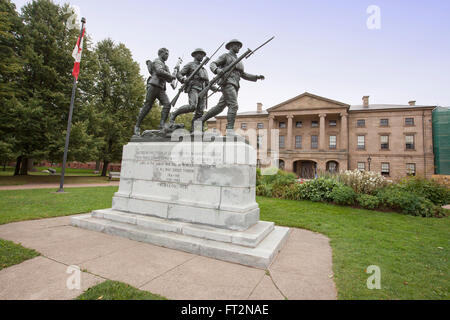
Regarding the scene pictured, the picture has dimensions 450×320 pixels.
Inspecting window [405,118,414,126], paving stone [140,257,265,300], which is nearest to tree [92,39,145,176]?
paving stone [140,257,265,300]

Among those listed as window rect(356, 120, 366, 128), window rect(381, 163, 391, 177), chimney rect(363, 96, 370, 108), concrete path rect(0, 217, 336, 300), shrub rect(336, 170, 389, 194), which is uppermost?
chimney rect(363, 96, 370, 108)

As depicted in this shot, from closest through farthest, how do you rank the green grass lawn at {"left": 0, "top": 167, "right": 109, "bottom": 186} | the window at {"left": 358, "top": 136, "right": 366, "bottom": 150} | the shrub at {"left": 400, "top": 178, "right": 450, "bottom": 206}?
the shrub at {"left": 400, "top": 178, "right": 450, "bottom": 206} < the green grass lawn at {"left": 0, "top": 167, "right": 109, "bottom": 186} < the window at {"left": 358, "top": 136, "right": 366, "bottom": 150}

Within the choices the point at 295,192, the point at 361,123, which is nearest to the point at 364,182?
the point at 295,192

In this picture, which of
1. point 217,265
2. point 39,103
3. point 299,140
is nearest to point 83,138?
point 39,103

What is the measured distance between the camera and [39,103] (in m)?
17.2

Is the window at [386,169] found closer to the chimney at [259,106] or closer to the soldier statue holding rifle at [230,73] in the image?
the chimney at [259,106]

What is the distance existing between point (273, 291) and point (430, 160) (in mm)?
44292

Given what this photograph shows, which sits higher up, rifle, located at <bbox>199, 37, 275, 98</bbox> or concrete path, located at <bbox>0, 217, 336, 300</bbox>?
rifle, located at <bbox>199, 37, 275, 98</bbox>

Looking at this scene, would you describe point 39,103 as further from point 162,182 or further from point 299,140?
point 299,140

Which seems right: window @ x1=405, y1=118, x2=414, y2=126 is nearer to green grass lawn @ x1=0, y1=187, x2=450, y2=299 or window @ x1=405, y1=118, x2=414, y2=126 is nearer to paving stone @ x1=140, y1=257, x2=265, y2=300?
green grass lawn @ x1=0, y1=187, x2=450, y2=299

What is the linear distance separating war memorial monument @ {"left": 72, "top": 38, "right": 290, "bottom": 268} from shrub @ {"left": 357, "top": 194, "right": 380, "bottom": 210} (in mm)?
6389

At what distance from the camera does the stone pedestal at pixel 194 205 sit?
405 cm

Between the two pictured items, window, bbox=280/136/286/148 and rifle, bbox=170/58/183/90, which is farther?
window, bbox=280/136/286/148

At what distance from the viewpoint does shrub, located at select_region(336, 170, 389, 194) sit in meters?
10.9
